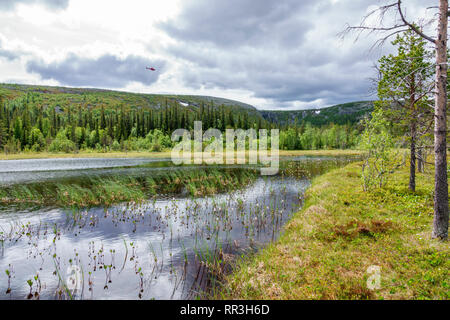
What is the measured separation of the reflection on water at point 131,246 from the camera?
805 centimetres

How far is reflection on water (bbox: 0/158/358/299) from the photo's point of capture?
26.4ft

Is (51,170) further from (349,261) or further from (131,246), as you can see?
(349,261)

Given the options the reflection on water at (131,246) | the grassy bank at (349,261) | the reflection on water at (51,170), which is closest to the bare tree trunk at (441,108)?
the grassy bank at (349,261)

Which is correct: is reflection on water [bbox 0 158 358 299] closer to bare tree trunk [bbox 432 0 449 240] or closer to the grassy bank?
the grassy bank

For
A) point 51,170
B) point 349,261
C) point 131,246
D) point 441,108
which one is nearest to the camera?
point 349,261

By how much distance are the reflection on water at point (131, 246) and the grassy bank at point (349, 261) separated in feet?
5.31

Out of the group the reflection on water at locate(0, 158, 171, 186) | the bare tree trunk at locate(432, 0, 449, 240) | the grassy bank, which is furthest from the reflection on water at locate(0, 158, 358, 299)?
the reflection on water at locate(0, 158, 171, 186)

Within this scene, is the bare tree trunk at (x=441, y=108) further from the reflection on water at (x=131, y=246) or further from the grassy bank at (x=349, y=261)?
the reflection on water at (x=131, y=246)

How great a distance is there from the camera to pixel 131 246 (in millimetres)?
11469

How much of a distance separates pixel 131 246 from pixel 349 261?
31.8 feet

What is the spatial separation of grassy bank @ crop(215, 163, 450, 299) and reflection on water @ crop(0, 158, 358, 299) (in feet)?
5.31

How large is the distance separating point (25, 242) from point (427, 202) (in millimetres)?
22796

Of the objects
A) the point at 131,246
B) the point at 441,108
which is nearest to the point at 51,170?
the point at 131,246
